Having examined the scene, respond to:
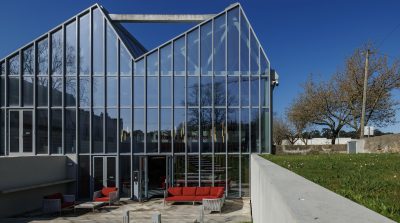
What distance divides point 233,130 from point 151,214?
22.7ft

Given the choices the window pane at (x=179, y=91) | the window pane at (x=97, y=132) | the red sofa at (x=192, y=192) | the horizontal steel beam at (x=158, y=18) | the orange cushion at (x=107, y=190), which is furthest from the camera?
the horizontal steel beam at (x=158, y=18)

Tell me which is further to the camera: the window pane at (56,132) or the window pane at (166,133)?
the window pane at (166,133)

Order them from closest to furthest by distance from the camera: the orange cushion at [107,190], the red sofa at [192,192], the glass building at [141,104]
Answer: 1. the red sofa at [192,192]
2. the orange cushion at [107,190]
3. the glass building at [141,104]

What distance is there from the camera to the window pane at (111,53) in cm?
2175

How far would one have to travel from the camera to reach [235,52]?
21812mm

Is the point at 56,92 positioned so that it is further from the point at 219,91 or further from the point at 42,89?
the point at 219,91

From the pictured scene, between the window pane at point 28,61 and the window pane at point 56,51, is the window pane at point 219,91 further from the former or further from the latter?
the window pane at point 28,61

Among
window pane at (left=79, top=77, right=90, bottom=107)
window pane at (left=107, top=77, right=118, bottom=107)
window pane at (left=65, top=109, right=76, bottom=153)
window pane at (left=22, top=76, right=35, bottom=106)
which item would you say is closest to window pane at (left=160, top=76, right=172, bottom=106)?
window pane at (left=107, top=77, right=118, bottom=107)

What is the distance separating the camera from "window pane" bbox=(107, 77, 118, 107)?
21.7 m

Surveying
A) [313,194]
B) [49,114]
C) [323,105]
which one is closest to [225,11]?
[49,114]

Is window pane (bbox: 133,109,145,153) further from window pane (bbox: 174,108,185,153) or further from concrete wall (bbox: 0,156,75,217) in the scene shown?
concrete wall (bbox: 0,156,75,217)

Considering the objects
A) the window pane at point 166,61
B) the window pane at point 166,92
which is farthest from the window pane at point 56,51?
the window pane at point 166,92

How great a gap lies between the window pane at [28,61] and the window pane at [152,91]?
20.4 feet

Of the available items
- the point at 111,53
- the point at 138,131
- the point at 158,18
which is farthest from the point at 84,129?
the point at 158,18
